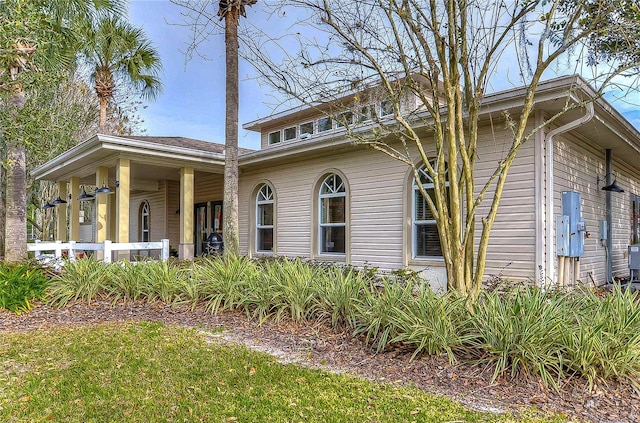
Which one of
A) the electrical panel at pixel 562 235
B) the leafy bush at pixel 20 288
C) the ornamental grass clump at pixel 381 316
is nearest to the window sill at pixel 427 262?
the electrical panel at pixel 562 235

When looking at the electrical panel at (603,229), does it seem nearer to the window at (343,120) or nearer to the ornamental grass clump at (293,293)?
the window at (343,120)

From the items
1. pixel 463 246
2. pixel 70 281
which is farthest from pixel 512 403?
pixel 70 281

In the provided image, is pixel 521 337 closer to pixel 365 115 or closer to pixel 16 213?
pixel 365 115

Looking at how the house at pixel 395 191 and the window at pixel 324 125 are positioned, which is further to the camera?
the window at pixel 324 125

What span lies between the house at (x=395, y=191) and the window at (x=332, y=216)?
28 mm

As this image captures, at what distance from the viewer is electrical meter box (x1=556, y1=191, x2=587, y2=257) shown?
698 cm

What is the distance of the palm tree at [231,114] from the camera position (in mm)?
8922

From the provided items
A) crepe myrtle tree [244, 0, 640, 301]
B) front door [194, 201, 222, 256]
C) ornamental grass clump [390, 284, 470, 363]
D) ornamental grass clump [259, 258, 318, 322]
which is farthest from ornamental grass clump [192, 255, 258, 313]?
front door [194, 201, 222, 256]

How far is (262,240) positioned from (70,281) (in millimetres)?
5563

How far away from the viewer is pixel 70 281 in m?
6.92

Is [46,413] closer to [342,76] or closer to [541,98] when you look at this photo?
[342,76]

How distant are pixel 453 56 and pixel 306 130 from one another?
980 centimetres

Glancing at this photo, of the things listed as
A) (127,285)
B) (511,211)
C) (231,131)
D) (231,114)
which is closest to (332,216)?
(231,131)

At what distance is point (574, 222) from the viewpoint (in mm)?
7074
